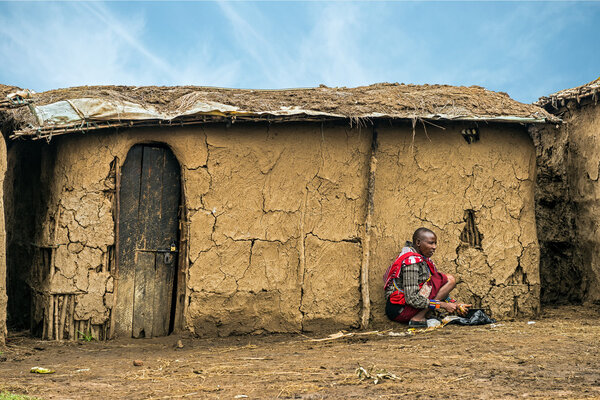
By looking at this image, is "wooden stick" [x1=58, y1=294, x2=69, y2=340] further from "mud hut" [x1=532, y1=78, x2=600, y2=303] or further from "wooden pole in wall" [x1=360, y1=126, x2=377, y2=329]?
"mud hut" [x1=532, y1=78, x2=600, y2=303]

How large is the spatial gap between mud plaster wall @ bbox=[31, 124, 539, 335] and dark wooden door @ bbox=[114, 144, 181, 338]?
0.63 ft

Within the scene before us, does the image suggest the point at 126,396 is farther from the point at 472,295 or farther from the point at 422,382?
the point at 472,295

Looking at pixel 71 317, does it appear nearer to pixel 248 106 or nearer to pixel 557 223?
pixel 248 106

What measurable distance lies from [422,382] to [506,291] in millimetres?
3316

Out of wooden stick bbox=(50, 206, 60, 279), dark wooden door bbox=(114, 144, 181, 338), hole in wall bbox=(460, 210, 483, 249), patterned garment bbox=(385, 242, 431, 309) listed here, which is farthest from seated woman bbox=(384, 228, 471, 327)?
wooden stick bbox=(50, 206, 60, 279)

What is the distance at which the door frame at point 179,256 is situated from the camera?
269 inches

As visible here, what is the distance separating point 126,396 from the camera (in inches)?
179

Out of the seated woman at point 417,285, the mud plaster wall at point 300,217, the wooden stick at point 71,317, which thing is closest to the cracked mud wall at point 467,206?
the mud plaster wall at point 300,217

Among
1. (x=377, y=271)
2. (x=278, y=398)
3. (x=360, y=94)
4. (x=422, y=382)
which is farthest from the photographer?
(x=360, y=94)

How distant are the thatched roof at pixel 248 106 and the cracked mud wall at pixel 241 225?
28 centimetres

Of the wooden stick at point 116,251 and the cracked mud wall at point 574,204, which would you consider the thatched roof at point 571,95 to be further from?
the wooden stick at point 116,251

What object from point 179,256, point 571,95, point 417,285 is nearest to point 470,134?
point 571,95

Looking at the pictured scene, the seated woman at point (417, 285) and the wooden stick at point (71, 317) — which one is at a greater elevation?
the seated woman at point (417, 285)

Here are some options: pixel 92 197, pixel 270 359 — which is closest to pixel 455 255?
pixel 270 359
